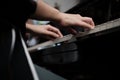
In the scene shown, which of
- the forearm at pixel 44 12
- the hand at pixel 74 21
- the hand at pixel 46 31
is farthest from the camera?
the hand at pixel 46 31

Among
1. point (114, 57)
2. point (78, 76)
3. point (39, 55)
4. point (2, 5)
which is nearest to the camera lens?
point (2, 5)

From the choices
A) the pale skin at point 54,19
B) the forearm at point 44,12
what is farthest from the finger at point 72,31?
the forearm at point 44,12

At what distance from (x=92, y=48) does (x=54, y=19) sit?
0.45m

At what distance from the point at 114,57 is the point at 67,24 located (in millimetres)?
293

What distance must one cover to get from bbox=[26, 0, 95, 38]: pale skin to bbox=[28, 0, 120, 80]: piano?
0.13 feet

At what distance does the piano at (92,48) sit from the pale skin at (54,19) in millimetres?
41

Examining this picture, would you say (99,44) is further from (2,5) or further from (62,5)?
(62,5)

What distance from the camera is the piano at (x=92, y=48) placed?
975mm

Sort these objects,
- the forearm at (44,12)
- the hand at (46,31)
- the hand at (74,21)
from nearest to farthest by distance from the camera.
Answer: the forearm at (44,12), the hand at (74,21), the hand at (46,31)

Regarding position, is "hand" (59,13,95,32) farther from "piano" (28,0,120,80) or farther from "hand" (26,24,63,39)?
"hand" (26,24,63,39)

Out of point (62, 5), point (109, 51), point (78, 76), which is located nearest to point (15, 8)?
point (109, 51)

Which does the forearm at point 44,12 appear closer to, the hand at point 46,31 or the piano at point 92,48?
the piano at point 92,48

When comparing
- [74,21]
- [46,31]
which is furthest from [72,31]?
[46,31]

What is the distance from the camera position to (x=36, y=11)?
2.15ft
